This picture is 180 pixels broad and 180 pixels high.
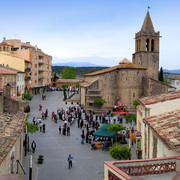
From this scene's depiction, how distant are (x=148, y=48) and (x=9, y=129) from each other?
133ft

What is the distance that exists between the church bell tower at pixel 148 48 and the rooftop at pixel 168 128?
3694cm

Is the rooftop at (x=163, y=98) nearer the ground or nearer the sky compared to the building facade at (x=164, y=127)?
nearer the sky

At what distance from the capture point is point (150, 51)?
47500 millimetres

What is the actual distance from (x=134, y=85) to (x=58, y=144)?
80.3ft

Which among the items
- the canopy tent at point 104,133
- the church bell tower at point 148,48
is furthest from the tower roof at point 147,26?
the canopy tent at point 104,133

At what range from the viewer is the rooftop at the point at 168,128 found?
331 inches

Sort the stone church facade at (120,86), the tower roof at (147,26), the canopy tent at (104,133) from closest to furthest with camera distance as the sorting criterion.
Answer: the canopy tent at (104,133)
the stone church facade at (120,86)
the tower roof at (147,26)

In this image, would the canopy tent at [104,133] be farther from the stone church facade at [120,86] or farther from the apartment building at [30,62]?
the apartment building at [30,62]

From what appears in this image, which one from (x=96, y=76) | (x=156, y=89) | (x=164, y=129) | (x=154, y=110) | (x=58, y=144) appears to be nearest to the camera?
(x=164, y=129)

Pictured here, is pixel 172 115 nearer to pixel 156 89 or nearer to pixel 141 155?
pixel 141 155

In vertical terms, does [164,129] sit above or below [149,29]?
below

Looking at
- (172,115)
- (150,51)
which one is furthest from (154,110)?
(150,51)

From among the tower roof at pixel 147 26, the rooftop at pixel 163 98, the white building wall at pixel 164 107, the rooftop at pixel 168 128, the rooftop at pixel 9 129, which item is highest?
the tower roof at pixel 147 26

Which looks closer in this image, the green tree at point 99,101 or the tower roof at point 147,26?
the green tree at point 99,101
